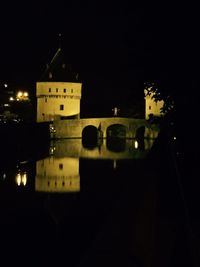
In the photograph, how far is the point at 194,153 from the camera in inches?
191

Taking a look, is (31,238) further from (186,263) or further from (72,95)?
(72,95)

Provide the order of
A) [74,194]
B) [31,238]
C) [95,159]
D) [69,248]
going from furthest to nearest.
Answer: [95,159] < [74,194] < [31,238] < [69,248]

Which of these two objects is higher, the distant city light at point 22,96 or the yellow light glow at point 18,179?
the distant city light at point 22,96

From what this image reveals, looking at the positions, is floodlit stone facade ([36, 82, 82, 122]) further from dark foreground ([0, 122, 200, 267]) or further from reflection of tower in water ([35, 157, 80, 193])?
dark foreground ([0, 122, 200, 267])

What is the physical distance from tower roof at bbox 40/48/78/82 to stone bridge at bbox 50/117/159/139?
15.2 ft

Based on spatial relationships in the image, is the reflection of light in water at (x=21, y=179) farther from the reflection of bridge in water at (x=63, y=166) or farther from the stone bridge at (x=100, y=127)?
the stone bridge at (x=100, y=127)

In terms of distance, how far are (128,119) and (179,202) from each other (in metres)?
36.4

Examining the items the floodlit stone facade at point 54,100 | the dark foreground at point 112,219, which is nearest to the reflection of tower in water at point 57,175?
the dark foreground at point 112,219

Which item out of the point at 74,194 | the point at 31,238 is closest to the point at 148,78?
the point at 31,238

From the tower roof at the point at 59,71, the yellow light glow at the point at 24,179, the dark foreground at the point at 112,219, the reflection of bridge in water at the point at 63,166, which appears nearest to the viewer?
the dark foreground at the point at 112,219

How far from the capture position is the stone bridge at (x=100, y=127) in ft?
124

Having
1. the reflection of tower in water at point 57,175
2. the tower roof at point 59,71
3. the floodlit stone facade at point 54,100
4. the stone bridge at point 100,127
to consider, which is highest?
the tower roof at point 59,71

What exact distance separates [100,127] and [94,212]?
28.6 metres

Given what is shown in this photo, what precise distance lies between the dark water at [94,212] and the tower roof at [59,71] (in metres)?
14.6
